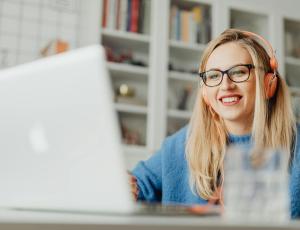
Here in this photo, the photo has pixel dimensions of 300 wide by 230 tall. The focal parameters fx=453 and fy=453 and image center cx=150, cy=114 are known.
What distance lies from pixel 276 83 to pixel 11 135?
1102 millimetres

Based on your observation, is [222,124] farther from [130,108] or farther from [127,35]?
[127,35]

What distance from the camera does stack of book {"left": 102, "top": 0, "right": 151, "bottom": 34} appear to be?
2814 mm

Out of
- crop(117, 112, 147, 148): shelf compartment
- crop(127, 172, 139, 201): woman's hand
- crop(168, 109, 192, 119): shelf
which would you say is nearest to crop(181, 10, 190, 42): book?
crop(168, 109, 192, 119): shelf

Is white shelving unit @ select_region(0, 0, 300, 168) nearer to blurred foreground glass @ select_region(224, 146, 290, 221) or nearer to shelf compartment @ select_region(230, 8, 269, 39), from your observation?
shelf compartment @ select_region(230, 8, 269, 39)

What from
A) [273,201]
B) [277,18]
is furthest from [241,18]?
[273,201]

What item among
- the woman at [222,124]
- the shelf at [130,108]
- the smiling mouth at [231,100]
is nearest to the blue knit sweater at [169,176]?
the woman at [222,124]

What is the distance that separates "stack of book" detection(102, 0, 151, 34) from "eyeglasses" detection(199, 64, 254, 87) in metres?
1.42

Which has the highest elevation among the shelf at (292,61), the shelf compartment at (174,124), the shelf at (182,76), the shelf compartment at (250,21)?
the shelf compartment at (250,21)

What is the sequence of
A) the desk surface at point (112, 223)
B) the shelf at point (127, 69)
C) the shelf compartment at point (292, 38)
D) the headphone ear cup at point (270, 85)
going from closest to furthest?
the desk surface at point (112, 223) → the headphone ear cup at point (270, 85) → the shelf at point (127, 69) → the shelf compartment at point (292, 38)

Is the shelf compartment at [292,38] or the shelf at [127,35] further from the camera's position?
the shelf compartment at [292,38]

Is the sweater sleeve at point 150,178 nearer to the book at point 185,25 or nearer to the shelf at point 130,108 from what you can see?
the shelf at point 130,108

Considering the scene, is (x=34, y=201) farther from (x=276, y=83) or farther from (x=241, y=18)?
(x=241, y=18)

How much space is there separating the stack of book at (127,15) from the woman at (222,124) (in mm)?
1413

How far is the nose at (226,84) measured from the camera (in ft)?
4.88
